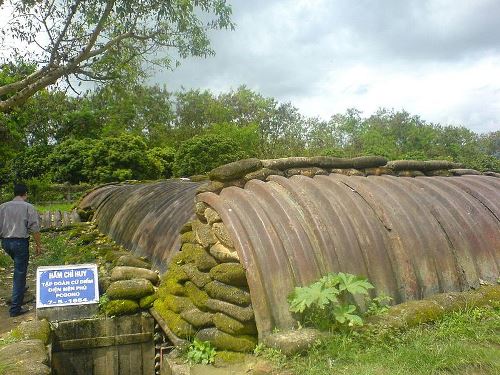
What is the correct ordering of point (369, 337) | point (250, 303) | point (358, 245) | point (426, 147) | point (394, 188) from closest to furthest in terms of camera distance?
point (369, 337) < point (250, 303) < point (358, 245) < point (394, 188) < point (426, 147)

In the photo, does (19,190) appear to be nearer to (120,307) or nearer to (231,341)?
(120,307)

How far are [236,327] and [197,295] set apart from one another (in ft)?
2.36

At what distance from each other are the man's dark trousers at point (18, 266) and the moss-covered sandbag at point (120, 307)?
188cm

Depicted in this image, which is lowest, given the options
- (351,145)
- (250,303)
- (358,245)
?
(250,303)

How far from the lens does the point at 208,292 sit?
16.0 feet

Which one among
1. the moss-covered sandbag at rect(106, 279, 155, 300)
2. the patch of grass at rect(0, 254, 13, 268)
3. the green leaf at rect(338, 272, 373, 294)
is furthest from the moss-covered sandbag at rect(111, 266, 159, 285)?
the patch of grass at rect(0, 254, 13, 268)

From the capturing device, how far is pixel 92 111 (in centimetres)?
3578

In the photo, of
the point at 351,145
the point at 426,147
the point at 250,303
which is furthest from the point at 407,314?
the point at 426,147

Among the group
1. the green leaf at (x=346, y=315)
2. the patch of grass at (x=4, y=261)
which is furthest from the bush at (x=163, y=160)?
the green leaf at (x=346, y=315)

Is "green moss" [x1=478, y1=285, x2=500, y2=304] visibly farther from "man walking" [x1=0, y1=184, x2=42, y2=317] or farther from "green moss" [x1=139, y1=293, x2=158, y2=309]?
"man walking" [x1=0, y1=184, x2=42, y2=317]

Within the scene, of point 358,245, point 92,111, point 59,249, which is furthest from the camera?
point 92,111

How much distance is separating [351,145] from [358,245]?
3721 cm

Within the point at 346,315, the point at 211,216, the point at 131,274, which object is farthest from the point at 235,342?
the point at 131,274

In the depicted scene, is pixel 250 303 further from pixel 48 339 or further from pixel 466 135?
pixel 466 135
